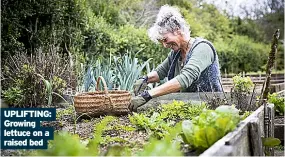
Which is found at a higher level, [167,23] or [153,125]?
[167,23]

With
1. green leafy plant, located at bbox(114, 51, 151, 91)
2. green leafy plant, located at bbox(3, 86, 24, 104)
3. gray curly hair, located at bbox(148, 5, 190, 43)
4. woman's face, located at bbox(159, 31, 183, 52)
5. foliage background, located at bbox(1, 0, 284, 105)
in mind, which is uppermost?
foliage background, located at bbox(1, 0, 284, 105)

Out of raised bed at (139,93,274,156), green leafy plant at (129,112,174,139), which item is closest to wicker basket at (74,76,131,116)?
green leafy plant at (129,112,174,139)

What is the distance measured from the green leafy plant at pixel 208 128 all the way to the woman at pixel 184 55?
3.85ft

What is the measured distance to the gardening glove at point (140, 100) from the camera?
279 centimetres

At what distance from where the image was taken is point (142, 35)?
9.55 meters

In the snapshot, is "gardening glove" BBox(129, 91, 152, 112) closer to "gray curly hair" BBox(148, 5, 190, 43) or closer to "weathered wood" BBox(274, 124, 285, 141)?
"gray curly hair" BBox(148, 5, 190, 43)

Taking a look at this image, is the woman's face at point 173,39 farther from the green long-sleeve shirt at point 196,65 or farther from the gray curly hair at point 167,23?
the green long-sleeve shirt at point 196,65

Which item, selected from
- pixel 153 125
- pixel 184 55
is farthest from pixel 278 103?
pixel 153 125

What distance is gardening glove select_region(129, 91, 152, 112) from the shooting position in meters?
2.79

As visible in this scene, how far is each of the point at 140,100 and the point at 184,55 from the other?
28.3 inches

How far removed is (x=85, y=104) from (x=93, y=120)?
0.33 feet

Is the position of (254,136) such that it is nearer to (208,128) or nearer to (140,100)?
(208,128)

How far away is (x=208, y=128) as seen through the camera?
155cm

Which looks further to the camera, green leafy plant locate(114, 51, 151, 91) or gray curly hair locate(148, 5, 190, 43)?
green leafy plant locate(114, 51, 151, 91)
